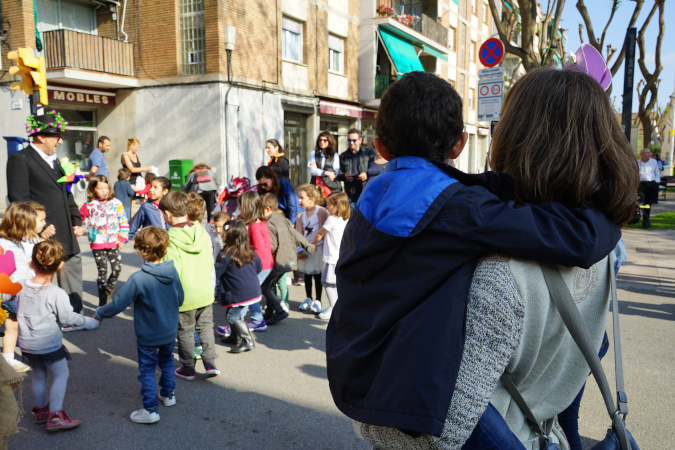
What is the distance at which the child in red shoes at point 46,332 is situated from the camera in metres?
3.68

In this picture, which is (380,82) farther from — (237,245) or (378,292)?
(378,292)

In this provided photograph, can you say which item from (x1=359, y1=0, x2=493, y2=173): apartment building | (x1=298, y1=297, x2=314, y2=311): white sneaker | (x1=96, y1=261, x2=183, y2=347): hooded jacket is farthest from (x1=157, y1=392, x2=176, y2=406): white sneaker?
(x1=359, y1=0, x2=493, y2=173): apartment building

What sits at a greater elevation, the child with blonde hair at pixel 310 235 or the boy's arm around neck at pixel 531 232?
the boy's arm around neck at pixel 531 232

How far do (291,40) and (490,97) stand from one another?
1284 cm

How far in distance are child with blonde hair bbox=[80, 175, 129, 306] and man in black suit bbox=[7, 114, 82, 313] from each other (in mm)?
712

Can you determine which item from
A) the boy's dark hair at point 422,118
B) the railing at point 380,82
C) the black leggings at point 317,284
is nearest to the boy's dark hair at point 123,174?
the black leggings at point 317,284

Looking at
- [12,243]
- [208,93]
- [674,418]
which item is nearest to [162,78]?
[208,93]

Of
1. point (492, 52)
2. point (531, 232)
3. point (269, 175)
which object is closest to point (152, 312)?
point (531, 232)

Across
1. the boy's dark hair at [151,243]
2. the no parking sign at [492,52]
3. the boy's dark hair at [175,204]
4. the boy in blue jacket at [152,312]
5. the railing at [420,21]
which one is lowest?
the boy in blue jacket at [152,312]

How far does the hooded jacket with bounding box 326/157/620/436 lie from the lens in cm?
117

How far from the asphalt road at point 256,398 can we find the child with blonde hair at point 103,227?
0.67 meters

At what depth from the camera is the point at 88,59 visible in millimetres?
16547

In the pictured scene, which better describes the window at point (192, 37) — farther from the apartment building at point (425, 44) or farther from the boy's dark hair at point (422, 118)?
the boy's dark hair at point (422, 118)

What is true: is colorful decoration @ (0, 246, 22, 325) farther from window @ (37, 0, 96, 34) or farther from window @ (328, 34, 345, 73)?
window @ (328, 34, 345, 73)
